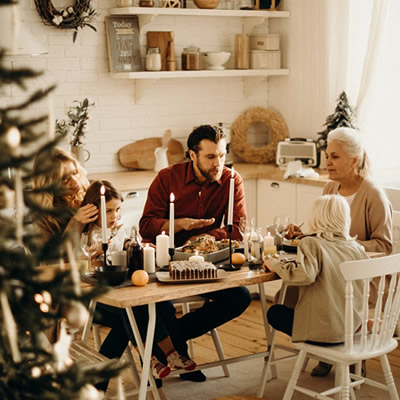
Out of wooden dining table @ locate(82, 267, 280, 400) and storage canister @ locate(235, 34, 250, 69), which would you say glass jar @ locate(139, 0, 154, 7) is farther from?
wooden dining table @ locate(82, 267, 280, 400)

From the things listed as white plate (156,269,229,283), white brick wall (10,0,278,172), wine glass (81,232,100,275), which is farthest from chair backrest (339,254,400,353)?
white brick wall (10,0,278,172)

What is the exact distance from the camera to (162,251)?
3215 mm

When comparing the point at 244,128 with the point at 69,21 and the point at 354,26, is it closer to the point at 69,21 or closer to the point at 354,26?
the point at 354,26

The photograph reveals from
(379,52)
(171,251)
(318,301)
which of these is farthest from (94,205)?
(379,52)

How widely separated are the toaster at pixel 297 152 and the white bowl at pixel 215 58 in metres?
0.74

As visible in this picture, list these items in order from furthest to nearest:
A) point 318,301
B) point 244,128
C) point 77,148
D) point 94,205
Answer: point 244,128 < point 77,148 < point 94,205 < point 318,301

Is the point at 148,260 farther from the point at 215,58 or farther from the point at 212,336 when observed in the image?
the point at 215,58

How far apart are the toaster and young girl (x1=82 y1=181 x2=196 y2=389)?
2327mm

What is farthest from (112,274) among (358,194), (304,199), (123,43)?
(123,43)

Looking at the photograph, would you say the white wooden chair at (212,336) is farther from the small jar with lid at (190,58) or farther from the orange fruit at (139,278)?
the small jar with lid at (190,58)

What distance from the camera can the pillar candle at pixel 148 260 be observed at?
312 cm

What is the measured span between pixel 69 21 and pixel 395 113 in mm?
2351

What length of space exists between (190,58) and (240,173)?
0.92 meters

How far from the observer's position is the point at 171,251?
10.3 ft
